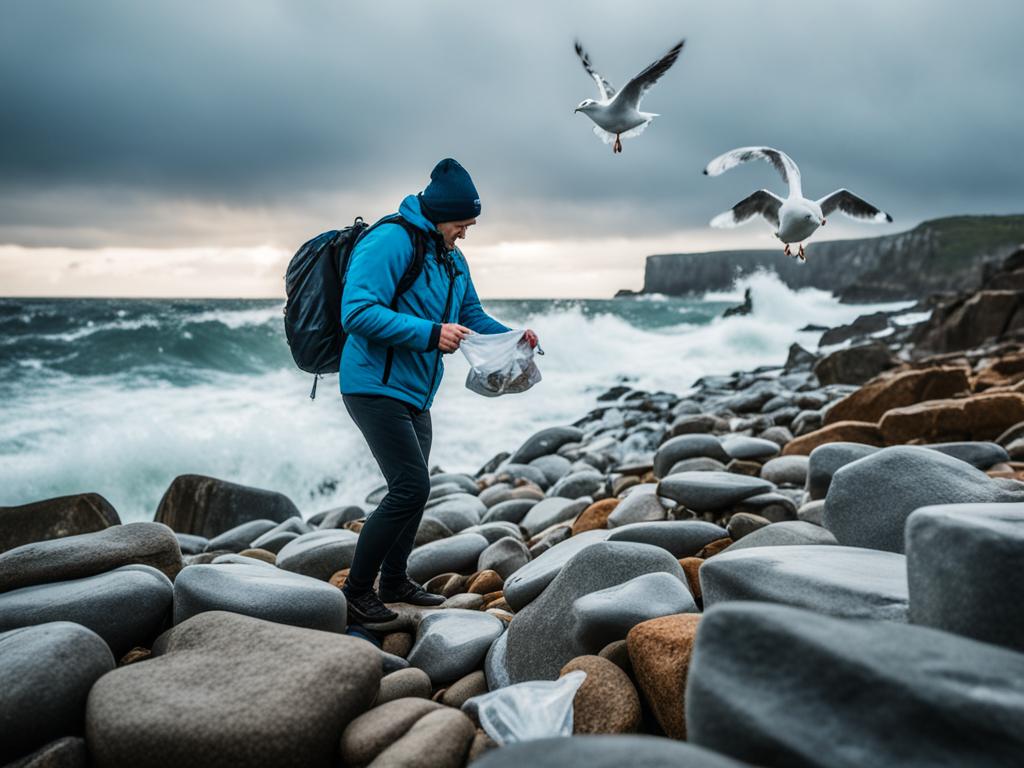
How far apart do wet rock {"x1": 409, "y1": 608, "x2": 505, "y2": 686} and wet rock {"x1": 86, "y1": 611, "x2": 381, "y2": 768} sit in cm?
62

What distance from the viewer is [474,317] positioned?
3.78 m

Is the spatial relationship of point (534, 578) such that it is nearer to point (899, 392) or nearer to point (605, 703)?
point (605, 703)

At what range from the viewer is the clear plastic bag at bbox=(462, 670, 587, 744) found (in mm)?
2127

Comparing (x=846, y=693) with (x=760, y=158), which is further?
(x=760, y=158)

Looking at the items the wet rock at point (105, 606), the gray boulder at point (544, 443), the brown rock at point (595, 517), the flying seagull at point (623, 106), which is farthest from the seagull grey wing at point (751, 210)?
the gray boulder at point (544, 443)

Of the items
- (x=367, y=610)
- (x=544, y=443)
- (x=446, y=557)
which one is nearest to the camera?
(x=367, y=610)

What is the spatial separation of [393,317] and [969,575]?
2192mm

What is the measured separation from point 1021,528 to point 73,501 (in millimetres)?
6549

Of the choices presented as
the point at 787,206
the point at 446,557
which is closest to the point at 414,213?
the point at 787,206

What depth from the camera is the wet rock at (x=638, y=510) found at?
186 inches

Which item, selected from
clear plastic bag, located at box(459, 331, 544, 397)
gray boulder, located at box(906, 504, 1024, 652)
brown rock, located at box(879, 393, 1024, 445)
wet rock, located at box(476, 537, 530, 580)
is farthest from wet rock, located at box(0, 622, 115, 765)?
brown rock, located at box(879, 393, 1024, 445)

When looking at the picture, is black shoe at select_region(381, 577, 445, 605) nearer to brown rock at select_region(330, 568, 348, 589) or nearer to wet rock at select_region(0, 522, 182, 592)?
brown rock at select_region(330, 568, 348, 589)

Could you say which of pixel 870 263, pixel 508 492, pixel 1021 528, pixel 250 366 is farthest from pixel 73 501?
pixel 870 263

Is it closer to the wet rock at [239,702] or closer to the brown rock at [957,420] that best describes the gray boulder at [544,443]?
the brown rock at [957,420]
